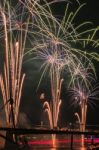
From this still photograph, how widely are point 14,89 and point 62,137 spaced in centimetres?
4174

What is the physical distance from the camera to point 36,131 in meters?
8.09

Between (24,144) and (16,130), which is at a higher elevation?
(16,130)

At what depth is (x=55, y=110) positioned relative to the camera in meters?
40.3

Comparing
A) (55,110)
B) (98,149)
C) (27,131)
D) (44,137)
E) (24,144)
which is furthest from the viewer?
(44,137)

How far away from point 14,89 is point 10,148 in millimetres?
12371

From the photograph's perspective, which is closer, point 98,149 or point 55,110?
point 98,149

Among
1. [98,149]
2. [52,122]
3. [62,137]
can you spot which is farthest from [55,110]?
[62,137]

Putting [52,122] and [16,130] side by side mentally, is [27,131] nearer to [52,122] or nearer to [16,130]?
[16,130]

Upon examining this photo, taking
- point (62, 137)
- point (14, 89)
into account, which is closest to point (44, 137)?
point (62, 137)

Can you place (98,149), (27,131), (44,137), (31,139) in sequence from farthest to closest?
1. (44,137)
2. (31,139)
3. (98,149)
4. (27,131)

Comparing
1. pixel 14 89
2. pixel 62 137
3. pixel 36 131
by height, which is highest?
pixel 14 89

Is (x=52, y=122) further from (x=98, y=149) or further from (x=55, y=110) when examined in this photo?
(x=98, y=149)

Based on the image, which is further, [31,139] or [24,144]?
[31,139]

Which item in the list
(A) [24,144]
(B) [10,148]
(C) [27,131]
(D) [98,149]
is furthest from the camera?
(A) [24,144]
